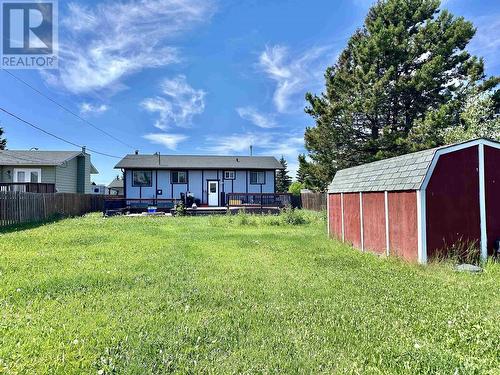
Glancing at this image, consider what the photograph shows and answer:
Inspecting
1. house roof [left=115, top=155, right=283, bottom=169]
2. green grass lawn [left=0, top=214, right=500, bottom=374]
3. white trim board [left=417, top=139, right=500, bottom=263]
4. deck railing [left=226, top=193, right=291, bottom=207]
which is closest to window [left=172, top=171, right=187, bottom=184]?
house roof [left=115, top=155, right=283, bottom=169]

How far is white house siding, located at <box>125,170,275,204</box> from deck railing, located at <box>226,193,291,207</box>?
3.97m

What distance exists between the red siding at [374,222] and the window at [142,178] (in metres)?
20.0

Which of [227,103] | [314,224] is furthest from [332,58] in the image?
[314,224]

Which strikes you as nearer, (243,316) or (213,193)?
(243,316)

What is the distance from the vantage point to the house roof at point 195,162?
81.7ft

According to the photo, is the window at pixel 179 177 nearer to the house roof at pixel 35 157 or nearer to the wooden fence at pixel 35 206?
the wooden fence at pixel 35 206

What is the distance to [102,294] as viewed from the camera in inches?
173

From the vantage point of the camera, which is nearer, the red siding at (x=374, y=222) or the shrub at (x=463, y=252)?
the shrub at (x=463, y=252)

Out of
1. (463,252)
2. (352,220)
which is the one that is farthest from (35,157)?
(463,252)

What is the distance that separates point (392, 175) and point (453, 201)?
1.46 meters

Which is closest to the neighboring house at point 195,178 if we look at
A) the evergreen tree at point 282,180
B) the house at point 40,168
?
the house at point 40,168

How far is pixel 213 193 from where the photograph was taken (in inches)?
1019

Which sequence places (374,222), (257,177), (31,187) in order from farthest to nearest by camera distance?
(257,177) < (31,187) < (374,222)

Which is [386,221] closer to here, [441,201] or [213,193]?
[441,201]
